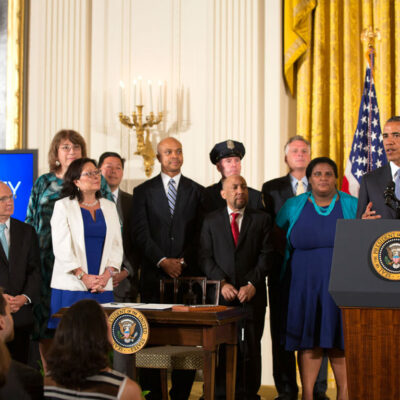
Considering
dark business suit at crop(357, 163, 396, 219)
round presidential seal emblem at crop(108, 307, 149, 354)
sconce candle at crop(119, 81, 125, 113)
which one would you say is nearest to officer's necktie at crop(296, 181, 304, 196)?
dark business suit at crop(357, 163, 396, 219)

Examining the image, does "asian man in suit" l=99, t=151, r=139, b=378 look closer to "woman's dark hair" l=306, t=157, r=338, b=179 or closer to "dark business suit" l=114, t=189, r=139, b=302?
"dark business suit" l=114, t=189, r=139, b=302

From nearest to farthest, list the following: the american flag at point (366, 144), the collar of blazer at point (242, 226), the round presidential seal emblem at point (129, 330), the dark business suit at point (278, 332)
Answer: the round presidential seal emblem at point (129, 330), the collar of blazer at point (242, 226), the dark business suit at point (278, 332), the american flag at point (366, 144)

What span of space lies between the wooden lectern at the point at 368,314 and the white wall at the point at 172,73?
3.29m

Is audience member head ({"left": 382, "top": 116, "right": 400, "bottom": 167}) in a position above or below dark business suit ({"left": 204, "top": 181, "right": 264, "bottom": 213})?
above

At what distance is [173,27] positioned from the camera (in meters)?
6.92

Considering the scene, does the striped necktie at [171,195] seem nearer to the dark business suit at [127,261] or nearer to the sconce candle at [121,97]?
the dark business suit at [127,261]

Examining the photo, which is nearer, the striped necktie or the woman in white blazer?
the woman in white blazer

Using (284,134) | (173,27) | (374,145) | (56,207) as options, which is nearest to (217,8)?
(173,27)

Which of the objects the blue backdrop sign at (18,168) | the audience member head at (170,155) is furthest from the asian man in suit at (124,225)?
the blue backdrop sign at (18,168)

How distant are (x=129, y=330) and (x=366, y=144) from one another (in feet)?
9.52

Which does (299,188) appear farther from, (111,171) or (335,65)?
(335,65)

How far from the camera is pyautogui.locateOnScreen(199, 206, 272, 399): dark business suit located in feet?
16.0

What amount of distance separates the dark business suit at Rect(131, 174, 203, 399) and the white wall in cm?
134

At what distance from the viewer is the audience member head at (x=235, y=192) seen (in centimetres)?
494
